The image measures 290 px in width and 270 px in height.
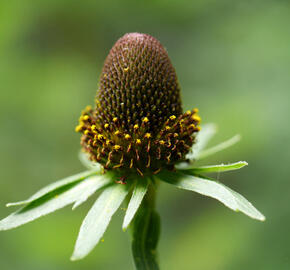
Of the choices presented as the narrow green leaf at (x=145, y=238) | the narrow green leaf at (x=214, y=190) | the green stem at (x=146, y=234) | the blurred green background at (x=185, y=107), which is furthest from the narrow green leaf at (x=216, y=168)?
the blurred green background at (x=185, y=107)

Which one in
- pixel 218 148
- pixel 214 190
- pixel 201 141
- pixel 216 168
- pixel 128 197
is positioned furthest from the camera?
pixel 201 141

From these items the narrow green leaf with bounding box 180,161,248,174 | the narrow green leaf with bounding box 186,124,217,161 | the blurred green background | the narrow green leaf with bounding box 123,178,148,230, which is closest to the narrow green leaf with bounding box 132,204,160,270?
the narrow green leaf with bounding box 123,178,148,230

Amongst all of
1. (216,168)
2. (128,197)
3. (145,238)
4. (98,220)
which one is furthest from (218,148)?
(98,220)

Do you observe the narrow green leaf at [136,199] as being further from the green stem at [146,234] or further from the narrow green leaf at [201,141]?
the narrow green leaf at [201,141]

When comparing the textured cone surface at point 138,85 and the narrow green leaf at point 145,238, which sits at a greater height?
the textured cone surface at point 138,85

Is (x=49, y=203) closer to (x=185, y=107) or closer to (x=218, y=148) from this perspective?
(x=218, y=148)

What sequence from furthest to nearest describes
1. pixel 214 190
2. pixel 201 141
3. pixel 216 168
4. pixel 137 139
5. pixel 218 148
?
pixel 201 141, pixel 218 148, pixel 137 139, pixel 216 168, pixel 214 190

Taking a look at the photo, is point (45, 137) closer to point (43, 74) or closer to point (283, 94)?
point (43, 74)
